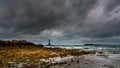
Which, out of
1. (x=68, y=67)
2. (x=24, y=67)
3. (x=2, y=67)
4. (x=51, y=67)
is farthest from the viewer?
(x=68, y=67)

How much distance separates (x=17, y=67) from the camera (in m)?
13.8

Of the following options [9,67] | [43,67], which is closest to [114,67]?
[43,67]

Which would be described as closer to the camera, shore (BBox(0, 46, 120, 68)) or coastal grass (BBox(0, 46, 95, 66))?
shore (BBox(0, 46, 120, 68))

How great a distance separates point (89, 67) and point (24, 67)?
6.58 m

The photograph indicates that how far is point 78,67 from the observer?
16094 millimetres

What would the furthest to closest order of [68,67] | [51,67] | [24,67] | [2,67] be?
[68,67]
[51,67]
[24,67]
[2,67]

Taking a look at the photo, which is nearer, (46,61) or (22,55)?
(46,61)

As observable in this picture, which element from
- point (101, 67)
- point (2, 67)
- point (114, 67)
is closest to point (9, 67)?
point (2, 67)

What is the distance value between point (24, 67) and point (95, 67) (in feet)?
23.7

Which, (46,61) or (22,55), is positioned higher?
(22,55)

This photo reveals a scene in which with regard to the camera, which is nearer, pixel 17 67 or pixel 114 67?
pixel 17 67

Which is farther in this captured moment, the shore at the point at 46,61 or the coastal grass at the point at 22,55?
the coastal grass at the point at 22,55

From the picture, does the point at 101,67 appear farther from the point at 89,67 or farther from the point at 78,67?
the point at 78,67

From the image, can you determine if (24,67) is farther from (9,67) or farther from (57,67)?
(57,67)
